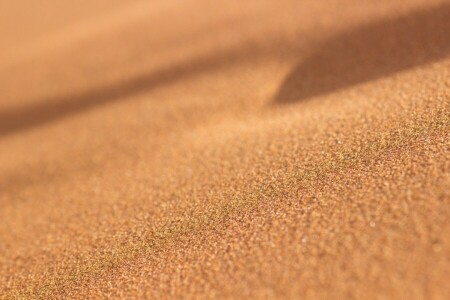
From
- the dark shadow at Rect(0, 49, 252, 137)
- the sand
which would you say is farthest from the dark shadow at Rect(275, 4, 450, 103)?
the dark shadow at Rect(0, 49, 252, 137)

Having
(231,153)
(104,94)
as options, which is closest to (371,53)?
(231,153)

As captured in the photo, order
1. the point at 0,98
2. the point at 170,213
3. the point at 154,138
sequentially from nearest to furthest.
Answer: the point at 170,213
the point at 154,138
the point at 0,98

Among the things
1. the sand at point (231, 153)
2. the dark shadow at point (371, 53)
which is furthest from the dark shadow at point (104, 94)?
the dark shadow at point (371, 53)

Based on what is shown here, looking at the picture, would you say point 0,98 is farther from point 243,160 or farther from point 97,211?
point 243,160

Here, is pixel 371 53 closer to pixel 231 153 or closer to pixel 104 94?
pixel 231 153

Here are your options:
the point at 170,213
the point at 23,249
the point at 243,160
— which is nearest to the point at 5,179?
the point at 23,249

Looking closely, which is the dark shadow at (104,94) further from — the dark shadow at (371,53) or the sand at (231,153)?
the dark shadow at (371,53)

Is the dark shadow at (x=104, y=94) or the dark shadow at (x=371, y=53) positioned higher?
the dark shadow at (x=104, y=94)
